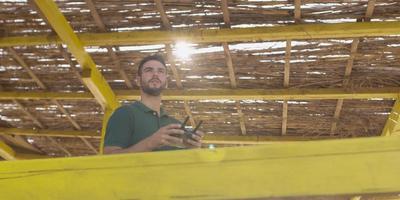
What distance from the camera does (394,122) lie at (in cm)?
641

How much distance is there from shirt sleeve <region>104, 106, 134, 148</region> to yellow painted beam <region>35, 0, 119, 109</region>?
299 centimetres

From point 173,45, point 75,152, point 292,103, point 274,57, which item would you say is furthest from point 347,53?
point 75,152

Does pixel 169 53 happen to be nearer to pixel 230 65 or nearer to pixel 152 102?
pixel 230 65

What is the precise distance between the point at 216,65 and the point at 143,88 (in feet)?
11.8

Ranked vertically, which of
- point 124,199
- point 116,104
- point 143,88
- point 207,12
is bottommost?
point 124,199

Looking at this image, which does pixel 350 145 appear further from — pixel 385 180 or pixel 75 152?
pixel 75 152

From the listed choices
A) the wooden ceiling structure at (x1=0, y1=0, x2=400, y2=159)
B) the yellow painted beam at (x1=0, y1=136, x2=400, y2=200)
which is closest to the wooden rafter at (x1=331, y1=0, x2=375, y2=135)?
the wooden ceiling structure at (x1=0, y1=0, x2=400, y2=159)

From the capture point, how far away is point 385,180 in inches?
44.5

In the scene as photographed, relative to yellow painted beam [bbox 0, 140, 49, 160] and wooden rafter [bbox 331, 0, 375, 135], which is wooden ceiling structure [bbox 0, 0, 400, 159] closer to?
wooden rafter [bbox 331, 0, 375, 135]

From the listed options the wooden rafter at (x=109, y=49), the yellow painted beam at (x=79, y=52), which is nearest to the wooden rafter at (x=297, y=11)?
the wooden rafter at (x=109, y=49)

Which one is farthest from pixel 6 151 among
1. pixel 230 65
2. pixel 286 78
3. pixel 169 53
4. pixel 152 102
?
pixel 152 102

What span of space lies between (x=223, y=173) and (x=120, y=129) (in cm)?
106

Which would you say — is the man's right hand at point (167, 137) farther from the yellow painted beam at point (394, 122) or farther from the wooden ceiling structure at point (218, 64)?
the yellow painted beam at point (394, 122)

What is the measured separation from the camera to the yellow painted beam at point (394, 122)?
614 cm
